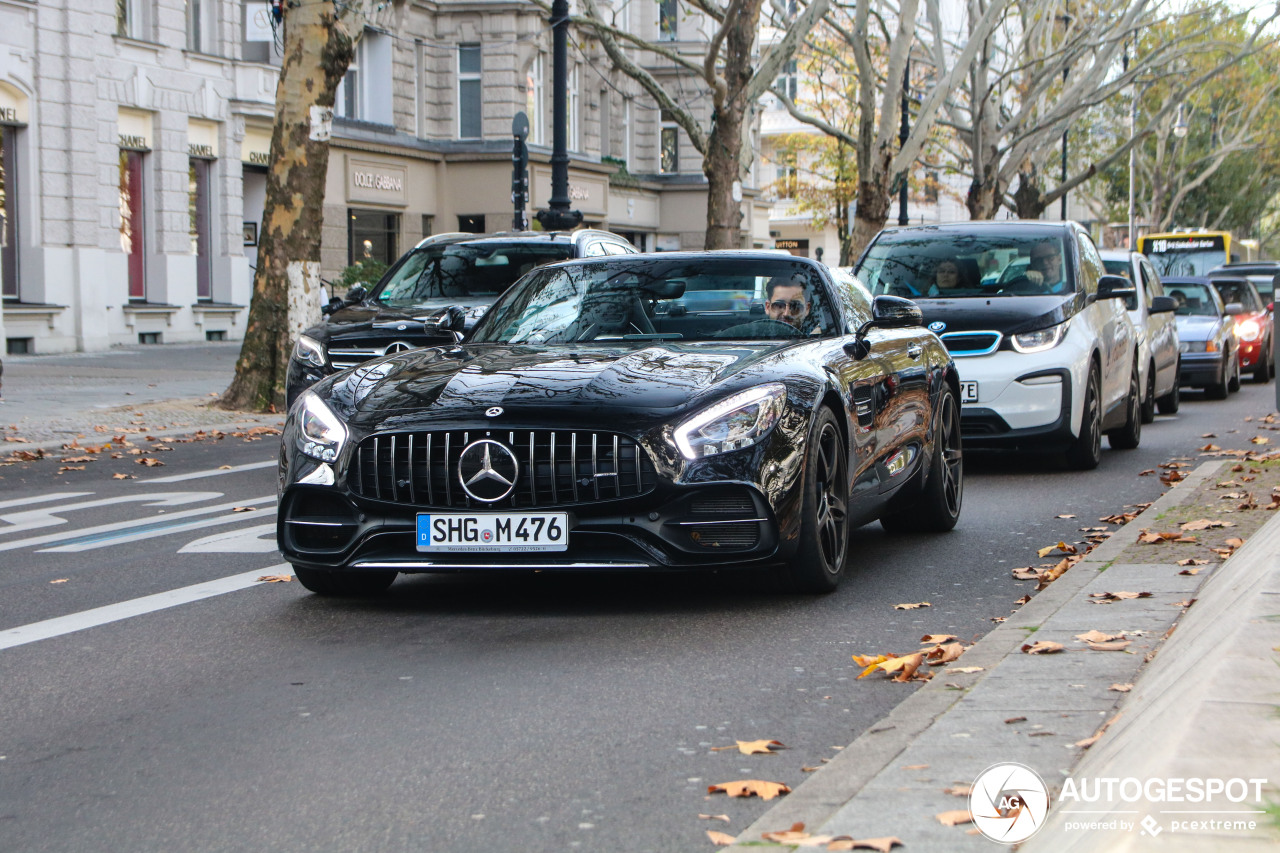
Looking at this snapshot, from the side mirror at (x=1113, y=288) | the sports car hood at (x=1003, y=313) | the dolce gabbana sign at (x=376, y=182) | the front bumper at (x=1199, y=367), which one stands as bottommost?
the front bumper at (x=1199, y=367)

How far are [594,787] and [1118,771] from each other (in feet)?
4.63

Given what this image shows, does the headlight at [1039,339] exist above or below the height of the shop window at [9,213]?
below

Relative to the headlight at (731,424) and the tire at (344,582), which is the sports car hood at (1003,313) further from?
the tire at (344,582)

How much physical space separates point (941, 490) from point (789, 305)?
5.29 ft

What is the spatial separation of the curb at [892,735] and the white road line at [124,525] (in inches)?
200

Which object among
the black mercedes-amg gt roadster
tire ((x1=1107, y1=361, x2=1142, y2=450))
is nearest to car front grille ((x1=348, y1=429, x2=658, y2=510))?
the black mercedes-amg gt roadster

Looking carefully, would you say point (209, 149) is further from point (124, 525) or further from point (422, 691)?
point (422, 691)

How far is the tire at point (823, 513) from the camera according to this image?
6770 mm

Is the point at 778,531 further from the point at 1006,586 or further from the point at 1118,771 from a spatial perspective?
the point at 1118,771

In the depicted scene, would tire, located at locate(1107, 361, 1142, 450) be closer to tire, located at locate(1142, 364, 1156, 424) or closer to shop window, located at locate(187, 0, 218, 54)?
tire, located at locate(1142, 364, 1156, 424)

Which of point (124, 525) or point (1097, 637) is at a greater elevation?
point (1097, 637)

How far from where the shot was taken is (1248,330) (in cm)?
2822

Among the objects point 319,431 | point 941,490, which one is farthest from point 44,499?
point 941,490

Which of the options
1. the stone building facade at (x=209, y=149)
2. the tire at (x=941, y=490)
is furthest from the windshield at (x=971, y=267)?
the stone building facade at (x=209, y=149)
